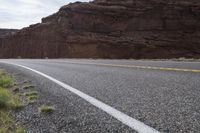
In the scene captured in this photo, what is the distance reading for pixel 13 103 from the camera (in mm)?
6027

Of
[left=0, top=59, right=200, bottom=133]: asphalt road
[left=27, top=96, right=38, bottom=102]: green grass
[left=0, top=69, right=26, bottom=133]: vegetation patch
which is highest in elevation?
[left=0, top=59, right=200, bottom=133]: asphalt road

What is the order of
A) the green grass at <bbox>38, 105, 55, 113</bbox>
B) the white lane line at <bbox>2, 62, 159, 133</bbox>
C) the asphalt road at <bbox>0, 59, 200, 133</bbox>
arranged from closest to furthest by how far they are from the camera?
the white lane line at <bbox>2, 62, 159, 133</bbox>
the asphalt road at <bbox>0, 59, 200, 133</bbox>
the green grass at <bbox>38, 105, 55, 113</bbox>

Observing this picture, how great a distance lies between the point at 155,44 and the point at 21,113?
48.2 metres

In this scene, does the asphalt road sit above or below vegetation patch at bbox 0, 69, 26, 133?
above

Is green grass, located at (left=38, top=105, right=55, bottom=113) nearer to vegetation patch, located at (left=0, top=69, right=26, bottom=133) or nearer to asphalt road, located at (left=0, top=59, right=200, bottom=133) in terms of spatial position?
asphalt road, located at (left=0, top=59, right=200, bottom=133)

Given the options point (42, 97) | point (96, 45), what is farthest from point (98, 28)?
point (42, 97)

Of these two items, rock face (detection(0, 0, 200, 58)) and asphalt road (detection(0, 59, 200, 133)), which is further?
rock face (detection(0, 0, 200, 58))

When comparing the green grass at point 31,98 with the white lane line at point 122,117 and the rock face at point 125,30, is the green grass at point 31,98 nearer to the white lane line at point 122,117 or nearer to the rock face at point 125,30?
the white lane line at point 122,117

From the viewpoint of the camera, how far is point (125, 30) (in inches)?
2173

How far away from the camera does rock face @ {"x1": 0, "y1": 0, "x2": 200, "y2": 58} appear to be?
173 ft

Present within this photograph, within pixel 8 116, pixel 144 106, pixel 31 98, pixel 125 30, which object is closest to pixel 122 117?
pixel 144 106

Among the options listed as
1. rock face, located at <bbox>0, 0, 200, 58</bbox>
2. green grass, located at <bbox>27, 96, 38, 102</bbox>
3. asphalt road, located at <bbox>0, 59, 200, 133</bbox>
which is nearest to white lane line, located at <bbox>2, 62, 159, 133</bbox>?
asphalt road, located at <bbox>0, 59, 200, 133</bbox>

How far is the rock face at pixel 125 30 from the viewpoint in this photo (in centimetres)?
5262

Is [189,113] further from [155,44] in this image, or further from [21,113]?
[155,44]
